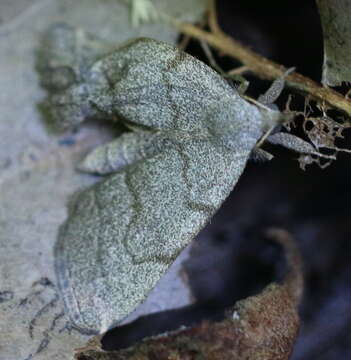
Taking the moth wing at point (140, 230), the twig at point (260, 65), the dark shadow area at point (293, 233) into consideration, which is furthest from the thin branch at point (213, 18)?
the moth wing at point (140, 230)

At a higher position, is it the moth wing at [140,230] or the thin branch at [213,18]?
the thin branch at [213,18]

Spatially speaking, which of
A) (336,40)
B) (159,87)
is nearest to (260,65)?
(336,40)

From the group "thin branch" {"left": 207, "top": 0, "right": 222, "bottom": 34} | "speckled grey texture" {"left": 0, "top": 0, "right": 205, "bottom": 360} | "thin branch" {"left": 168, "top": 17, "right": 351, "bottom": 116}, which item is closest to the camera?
"speckled grey texture" {"left": 0, "top": 0, "right": 205, "bottom": 360}

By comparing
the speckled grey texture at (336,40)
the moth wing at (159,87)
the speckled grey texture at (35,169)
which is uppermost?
the speckled grey texture at (336,40)

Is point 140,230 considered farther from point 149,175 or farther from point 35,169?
point 35,169

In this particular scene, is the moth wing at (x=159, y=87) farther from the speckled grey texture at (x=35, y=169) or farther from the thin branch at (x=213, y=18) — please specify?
the thin branch at (x=213, y=18)

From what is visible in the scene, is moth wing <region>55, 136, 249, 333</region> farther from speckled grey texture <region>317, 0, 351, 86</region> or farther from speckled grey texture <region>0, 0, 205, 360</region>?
speckled grey texture <region>317, 0, 351, 86</region>

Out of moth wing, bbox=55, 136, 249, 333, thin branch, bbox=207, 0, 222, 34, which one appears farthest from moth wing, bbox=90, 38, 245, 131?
thin branch, bbox=207, 0, 222, 34

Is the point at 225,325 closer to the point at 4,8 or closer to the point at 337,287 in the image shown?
the point at 337,287
